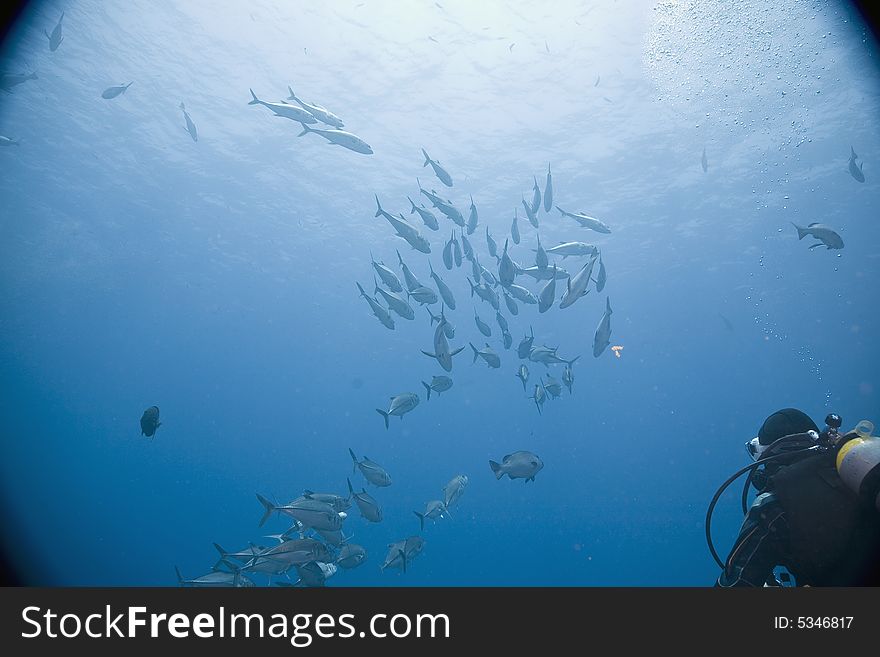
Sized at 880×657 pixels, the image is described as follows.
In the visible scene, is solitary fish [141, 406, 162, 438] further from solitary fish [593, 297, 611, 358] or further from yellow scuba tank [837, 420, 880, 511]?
yellow scuba tank [837, 420, 880, 511]

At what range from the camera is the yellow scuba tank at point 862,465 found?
248 centimetres

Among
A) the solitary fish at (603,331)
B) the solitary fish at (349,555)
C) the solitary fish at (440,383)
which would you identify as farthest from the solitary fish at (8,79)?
the solitary fish at (603,331)

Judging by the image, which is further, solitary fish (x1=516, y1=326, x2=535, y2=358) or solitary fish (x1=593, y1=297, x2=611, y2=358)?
solitary fish (x1=516, y1=326, x2=535, y2=358)

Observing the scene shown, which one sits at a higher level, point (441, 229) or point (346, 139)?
point (346, 139)

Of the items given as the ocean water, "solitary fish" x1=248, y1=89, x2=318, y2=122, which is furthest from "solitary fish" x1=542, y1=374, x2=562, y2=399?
Answer: "solitary fish" x1=248, y1=89, x2=318, y2=122

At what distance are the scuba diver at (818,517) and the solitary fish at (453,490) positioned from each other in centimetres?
552

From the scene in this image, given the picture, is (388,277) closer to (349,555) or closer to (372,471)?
(372,471)

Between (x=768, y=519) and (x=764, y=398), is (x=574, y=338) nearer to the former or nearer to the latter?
(x=764, y=398)

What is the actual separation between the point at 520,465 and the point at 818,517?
4.65 meters

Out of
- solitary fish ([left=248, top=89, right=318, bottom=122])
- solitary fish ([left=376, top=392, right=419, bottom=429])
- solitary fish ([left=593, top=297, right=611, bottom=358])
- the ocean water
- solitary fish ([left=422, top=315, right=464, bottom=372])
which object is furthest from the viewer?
the ocean water

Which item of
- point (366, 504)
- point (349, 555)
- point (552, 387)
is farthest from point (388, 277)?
point (349, 555)

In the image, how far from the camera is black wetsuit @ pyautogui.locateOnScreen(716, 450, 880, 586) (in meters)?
2.64

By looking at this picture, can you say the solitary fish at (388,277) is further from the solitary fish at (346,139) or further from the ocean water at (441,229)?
the ocean water at (441,229)

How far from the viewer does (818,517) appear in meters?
2.79
